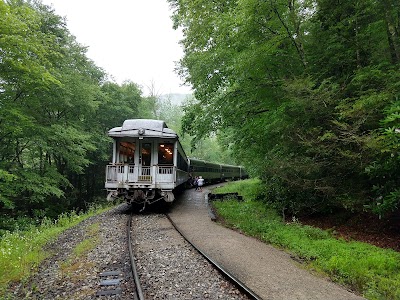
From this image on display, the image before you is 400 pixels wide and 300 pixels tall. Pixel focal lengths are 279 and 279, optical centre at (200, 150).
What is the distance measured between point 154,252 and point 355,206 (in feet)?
20.4

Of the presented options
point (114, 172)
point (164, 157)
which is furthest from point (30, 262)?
point (164, 157)

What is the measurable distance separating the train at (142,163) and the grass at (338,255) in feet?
12.4

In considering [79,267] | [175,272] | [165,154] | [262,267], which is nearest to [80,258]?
[79,267]

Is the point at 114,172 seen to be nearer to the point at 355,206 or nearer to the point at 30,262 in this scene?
the point at 30,262

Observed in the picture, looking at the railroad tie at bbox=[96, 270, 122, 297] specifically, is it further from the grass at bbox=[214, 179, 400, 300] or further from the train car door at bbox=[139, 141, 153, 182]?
the train car door at bbox=[139, 141, 153, 182]

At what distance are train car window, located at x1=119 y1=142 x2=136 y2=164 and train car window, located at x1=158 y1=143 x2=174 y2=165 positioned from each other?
1.23 metres

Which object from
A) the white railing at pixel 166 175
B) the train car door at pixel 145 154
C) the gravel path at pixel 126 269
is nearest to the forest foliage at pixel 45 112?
the train car door at pixel 145 154

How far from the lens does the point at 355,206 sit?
8.61 m

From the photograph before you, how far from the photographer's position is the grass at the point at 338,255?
5477 mm

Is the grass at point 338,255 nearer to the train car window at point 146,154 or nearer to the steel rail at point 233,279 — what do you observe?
the steel rail at point 233,279

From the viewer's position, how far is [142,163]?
1296 centimetres

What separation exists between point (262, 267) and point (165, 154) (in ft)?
26.2

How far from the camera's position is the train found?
1215 cm

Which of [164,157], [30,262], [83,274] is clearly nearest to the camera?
[83,274]
